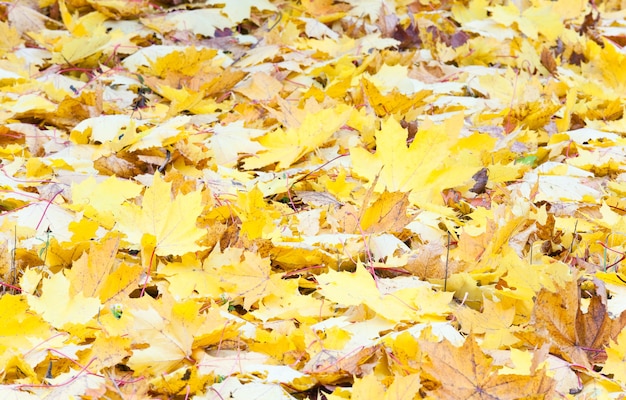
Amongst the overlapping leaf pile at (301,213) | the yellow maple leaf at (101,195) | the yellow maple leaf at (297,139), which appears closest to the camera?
the overlapping leaf pile at (301,213)

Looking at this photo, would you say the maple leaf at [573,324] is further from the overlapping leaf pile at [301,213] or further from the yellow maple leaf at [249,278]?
the yellow maple leaf at [249,278]

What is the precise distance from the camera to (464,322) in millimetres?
1241

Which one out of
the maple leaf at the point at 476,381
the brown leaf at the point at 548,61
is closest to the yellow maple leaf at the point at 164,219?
the maple leaf at the point at 476,381

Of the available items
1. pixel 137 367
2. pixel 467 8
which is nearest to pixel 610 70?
pixel 467 8

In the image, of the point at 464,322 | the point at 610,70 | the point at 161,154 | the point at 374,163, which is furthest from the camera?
the point at 610,70

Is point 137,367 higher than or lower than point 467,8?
higher

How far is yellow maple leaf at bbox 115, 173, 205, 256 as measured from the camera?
139cm

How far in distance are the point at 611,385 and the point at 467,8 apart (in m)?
2.45

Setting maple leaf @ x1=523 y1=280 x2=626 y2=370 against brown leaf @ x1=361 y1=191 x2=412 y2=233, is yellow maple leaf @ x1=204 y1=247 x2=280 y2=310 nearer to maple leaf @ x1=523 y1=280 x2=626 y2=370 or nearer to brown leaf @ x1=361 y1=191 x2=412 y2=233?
brown leaf @ x1=361 y1=191 x2=412 y2=233

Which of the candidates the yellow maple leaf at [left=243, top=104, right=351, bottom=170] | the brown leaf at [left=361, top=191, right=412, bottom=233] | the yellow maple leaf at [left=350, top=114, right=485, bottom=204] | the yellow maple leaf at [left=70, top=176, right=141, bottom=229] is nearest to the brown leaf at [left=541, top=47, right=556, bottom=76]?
the yellow maple leaf at [left=243, top=104, right=351, bottom=170]

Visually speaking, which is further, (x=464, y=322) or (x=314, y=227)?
(x=314, y=227)

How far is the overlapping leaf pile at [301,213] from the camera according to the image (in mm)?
1141

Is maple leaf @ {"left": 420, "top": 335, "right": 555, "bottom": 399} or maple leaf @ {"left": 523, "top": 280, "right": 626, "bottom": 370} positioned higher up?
maple leaf @ {"left": 420, "top": 335, "right": 555, "bottom": 399}

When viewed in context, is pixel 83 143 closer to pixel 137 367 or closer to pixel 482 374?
pixel 137 367
